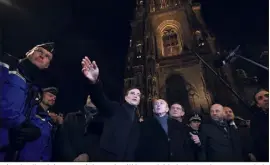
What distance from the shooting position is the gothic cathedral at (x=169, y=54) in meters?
8.84

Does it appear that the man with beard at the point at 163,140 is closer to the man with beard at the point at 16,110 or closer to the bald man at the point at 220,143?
the bald man at the point at 220,143

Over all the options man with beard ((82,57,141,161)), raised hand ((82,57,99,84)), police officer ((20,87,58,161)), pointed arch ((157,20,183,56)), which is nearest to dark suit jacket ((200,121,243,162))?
man with beard ((82,57,141,161))

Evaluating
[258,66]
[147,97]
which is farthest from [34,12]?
[147,97]

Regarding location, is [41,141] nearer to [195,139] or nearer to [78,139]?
[78,139]

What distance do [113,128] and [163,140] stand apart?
22.9 inches

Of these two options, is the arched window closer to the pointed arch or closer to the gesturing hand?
the pointed arch

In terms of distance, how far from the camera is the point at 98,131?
2.67 metres

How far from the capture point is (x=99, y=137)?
2.70 meters

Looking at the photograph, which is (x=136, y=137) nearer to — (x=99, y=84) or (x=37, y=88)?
(x=99, y=84)

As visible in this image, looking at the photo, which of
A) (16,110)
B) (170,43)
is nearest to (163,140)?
(16,110)

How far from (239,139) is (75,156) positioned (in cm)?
200

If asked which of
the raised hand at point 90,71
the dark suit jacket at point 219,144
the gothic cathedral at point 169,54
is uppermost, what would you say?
Answer: the gothic cathedral at point 169,54

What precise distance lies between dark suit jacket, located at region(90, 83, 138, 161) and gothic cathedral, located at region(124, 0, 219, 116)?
5369 mm

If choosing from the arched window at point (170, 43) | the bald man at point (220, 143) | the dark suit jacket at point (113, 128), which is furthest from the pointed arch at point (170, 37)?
the dark suit jacket at point (113, 128)
